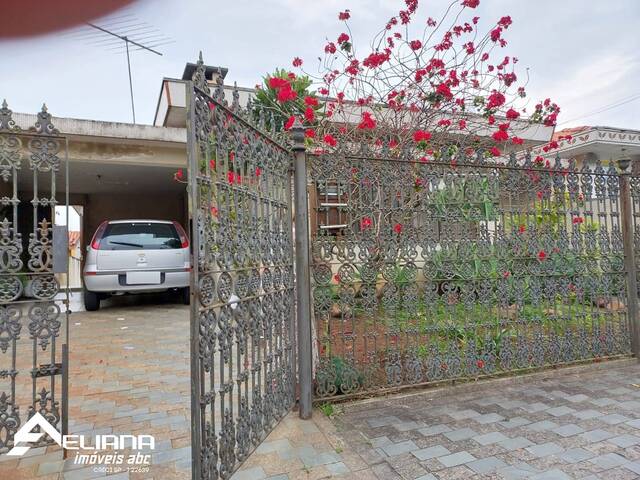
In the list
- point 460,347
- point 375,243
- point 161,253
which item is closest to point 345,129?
point 375,243

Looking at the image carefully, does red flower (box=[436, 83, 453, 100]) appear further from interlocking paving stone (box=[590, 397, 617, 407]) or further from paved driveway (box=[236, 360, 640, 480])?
interlocking paving stone (box=[590, 397, 617, 407])

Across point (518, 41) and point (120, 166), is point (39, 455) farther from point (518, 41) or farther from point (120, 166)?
point (120, 166)

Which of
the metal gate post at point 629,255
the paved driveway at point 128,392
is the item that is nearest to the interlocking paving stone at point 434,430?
the paved driveway at point 128,392

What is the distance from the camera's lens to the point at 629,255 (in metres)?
3.92

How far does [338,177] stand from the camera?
295 centimetres

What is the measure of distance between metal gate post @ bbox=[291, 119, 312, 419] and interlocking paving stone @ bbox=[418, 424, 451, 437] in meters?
0.81

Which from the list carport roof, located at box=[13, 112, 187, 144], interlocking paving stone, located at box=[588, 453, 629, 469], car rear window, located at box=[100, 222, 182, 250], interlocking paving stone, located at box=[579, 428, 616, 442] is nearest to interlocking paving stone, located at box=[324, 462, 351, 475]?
interlocking paving stone, located at box=[588, 453, 629, 469]

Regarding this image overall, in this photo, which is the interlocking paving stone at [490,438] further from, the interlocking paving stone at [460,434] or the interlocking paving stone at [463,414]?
the interlocking paving stone at [463,414]

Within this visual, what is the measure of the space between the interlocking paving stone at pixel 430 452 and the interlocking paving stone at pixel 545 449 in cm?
50

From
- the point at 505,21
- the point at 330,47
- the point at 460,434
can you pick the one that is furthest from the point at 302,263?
the point at 505,21

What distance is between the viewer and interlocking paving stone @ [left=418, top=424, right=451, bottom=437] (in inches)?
96.9

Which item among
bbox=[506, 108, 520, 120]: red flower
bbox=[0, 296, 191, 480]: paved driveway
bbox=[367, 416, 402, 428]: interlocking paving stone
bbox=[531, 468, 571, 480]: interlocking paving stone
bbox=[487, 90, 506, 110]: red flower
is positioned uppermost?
bbox=[487, 90, 506, 110]: red flower

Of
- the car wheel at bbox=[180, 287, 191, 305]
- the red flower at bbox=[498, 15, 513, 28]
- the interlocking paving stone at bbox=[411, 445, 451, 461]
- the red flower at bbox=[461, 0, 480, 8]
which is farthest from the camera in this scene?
the car wheel at bbox=[180, 287, 191, 305]

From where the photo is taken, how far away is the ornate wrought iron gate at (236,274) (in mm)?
1711
